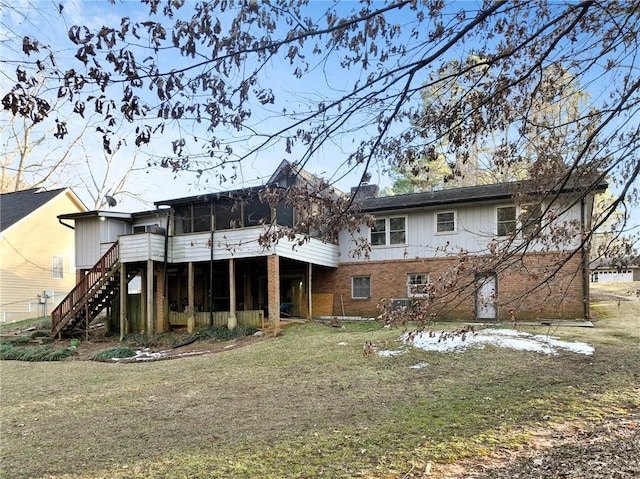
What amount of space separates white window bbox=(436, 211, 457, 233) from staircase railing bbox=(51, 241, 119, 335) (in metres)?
12.1

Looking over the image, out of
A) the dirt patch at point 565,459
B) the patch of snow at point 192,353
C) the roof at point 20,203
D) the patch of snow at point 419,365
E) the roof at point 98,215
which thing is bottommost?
the patch of snow at point 192,353

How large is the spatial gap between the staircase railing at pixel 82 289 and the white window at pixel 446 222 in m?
12.1

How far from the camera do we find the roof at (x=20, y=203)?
23.7m

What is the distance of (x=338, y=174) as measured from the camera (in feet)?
14.7

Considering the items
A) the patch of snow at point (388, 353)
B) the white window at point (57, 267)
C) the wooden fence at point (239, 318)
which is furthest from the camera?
the white window at point (57, 267)

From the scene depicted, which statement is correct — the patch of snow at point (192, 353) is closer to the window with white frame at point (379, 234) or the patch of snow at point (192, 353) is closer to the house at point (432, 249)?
the house at point (432, 249)

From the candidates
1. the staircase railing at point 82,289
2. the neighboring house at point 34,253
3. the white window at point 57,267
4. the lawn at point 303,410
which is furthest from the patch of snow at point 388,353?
the white window at point 57,267

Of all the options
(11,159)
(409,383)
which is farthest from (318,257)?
(11,159)

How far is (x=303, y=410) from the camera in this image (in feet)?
21.3

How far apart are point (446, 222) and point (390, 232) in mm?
2250

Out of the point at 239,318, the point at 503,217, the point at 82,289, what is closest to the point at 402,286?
the point at 503,217

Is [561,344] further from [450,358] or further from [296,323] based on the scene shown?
[296,323]

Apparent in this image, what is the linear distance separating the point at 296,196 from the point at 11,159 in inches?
1196

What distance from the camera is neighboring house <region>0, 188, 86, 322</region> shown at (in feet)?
75.8
